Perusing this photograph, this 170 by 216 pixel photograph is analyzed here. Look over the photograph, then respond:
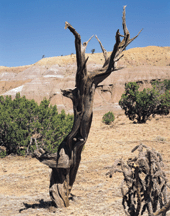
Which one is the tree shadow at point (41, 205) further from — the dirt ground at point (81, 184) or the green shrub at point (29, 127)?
the green shrub at point (29, 127)

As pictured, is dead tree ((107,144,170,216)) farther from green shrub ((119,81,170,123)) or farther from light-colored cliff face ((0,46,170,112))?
light-colored cliff face ((0,46,170,112))

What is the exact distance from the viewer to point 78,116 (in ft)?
17.3

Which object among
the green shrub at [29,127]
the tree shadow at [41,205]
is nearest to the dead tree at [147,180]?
the tree shadow at [41,205]

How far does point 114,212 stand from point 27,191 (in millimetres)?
3454

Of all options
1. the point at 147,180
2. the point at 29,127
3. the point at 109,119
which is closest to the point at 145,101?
the point at 109,119

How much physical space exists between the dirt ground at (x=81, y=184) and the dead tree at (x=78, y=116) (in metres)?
0.73

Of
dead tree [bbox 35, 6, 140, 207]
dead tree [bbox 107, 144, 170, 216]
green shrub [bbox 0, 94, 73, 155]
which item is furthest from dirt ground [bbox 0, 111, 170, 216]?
green shrub [bbox 0, 94, 73, 155]

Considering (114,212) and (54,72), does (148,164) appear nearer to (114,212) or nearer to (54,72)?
(114,212)

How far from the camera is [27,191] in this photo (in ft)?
25.3

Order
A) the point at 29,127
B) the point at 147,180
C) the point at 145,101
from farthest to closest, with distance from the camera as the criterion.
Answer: the point at 145,101 → the point at 29,127 → the point at 147,180

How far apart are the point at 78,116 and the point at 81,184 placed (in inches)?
151

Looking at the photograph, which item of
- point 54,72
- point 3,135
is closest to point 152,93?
point 3,135

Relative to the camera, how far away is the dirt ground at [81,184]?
19.9 ft

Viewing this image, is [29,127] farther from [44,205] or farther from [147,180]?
[147,180]
